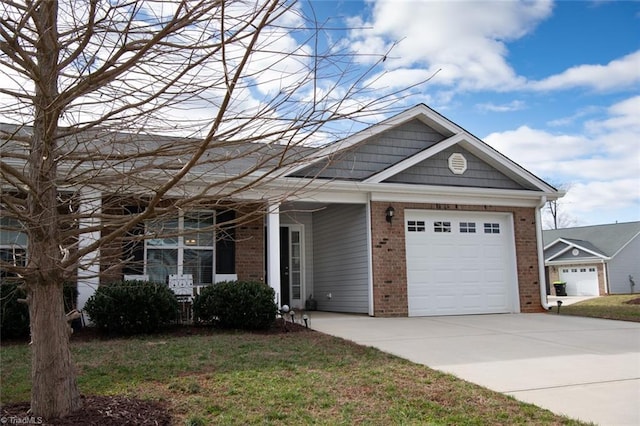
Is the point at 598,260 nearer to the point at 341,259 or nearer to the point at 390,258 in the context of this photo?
the point at 341,259

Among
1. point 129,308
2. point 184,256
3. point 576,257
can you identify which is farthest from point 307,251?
point 576,257

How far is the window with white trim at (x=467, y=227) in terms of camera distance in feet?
42.8

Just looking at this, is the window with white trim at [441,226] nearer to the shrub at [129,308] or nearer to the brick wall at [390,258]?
the brick wall at [390,258]

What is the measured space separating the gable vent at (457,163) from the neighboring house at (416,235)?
26 mm

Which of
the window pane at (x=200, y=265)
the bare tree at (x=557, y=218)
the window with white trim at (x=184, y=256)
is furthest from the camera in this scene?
the bare tree at (x=557, y=218)

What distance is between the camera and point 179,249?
11508 millimetres

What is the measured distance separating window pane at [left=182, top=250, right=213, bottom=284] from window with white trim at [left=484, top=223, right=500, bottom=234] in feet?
23.0

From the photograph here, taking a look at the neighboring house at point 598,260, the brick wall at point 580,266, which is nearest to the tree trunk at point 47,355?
the neighboring house at point 598,260

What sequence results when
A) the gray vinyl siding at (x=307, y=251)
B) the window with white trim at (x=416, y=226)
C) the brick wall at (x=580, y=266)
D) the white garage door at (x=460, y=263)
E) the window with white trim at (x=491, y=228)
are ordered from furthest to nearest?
the brick wall at (x=580, y=266), the gray vinyl siding at (x=307, y=251), the window with white trim at (x=491, y=228), the window with white trim at (x=416, y=226), the white garage door at (x=460, y=263)

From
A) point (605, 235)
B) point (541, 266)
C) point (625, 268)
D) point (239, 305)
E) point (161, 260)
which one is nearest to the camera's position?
point (239, 305)

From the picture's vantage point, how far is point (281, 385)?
210 inches

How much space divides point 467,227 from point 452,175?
1.39 metres

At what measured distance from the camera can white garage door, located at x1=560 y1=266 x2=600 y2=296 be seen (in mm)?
31016

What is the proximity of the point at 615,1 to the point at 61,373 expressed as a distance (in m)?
10.0
